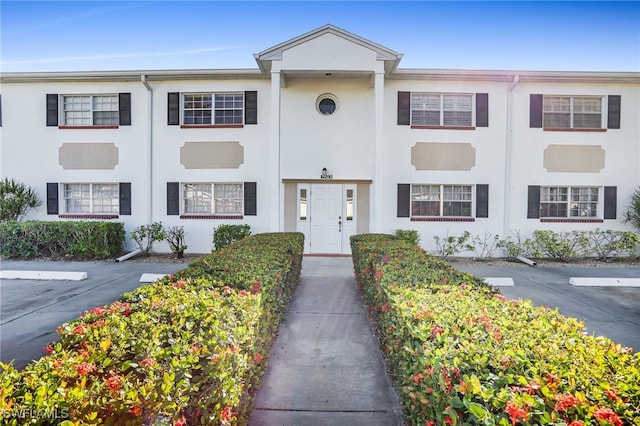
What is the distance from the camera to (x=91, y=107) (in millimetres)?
11648

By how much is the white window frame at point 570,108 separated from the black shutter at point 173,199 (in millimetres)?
13023

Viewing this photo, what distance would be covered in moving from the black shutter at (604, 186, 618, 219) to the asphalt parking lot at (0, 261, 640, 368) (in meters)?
2.29

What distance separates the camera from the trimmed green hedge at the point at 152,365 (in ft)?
4.80

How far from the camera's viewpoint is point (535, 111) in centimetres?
1112

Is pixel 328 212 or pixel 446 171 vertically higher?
pixel 446 171

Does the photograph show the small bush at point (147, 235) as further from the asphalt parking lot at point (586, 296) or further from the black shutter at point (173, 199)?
the asphalt parking lot at point (586, 296)

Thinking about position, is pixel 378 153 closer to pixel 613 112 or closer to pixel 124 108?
pixel 613 112

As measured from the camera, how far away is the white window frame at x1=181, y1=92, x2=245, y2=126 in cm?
1152

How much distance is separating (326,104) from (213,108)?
402cm

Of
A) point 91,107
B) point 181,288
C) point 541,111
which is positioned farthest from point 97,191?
point 541,111

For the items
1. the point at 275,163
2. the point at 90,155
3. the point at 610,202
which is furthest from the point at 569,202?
the point at 90,155

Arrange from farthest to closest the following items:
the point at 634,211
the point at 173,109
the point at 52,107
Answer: the point at 52,107 < the point at 173,109 < the point at 634,211

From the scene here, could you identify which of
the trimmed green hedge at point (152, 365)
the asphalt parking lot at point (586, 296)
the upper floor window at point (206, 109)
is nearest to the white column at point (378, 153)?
the asphalt parking lot at point (586, 296)

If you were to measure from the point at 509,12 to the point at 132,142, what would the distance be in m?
12.9
